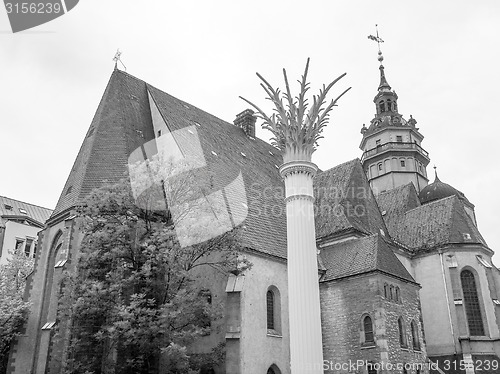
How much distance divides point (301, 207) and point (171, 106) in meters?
15.9

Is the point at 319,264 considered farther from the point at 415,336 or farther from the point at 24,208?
the point at 24,208

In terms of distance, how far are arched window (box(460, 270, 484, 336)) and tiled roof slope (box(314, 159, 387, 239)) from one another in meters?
5.05

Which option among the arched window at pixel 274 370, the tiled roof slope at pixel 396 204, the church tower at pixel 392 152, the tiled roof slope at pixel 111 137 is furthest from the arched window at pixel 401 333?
the church tower at pixel 392 152

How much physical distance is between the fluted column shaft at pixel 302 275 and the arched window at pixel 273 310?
30.9 feet

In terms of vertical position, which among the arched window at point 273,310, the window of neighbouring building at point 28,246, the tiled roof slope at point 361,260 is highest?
the window of neighbouring building at point 28,246

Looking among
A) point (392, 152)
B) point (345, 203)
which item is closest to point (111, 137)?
point (345, 203)

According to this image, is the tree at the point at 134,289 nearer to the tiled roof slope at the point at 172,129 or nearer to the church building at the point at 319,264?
the church building at the point at 319,264

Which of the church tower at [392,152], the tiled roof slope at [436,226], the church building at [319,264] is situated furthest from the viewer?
the church tower at [392,152]

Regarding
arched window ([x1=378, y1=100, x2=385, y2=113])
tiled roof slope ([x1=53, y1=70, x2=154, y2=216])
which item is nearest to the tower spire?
arched window ([x1=378, y1=100, x2=385, y2=113])

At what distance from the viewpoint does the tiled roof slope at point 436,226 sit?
90.5ft

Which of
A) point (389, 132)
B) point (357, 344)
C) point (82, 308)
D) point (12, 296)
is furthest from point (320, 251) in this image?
point (389, 132)

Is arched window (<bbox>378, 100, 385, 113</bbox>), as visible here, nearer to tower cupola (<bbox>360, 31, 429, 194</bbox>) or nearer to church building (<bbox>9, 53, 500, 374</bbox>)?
tower cupola (<bbox>360, 31, 429, 194</bbox>)

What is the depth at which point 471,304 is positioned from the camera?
85.1ft

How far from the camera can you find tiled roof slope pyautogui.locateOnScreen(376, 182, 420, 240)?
104ft
